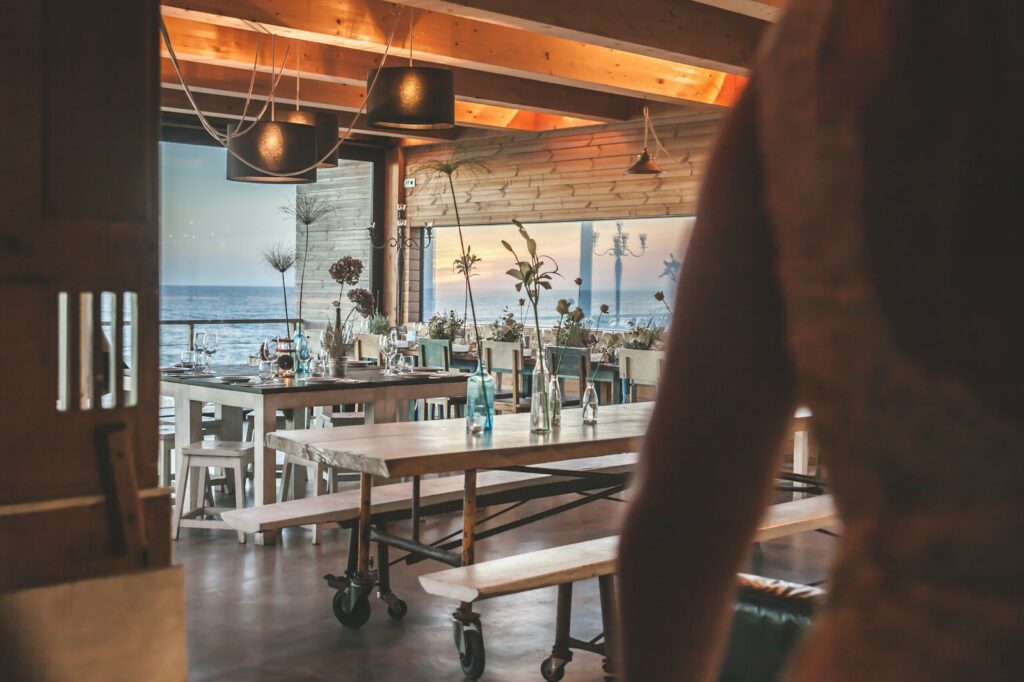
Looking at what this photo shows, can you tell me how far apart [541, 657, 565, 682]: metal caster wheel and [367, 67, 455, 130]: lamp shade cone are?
2555 mm

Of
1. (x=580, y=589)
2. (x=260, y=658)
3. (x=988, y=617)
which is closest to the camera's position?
(x=988, y=617)

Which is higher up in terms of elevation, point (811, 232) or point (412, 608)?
point (811, 232)

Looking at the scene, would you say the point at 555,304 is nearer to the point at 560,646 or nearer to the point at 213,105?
the point at 213,105

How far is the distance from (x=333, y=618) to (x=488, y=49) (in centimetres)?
438

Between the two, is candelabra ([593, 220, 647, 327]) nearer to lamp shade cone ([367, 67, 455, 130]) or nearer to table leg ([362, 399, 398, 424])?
table leg ([362, 399, 398, 424])

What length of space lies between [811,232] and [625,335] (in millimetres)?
8643

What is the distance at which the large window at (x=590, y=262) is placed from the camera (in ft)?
34.1

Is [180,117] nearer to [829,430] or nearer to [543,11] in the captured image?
[543,11]

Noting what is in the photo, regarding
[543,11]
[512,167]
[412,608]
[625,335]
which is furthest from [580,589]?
[512,167]

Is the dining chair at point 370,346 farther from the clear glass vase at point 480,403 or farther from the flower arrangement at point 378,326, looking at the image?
the clear glass vase at point 480,403

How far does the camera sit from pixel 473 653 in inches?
157

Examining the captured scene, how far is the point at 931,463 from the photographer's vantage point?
1.30ft

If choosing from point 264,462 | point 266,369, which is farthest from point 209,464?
point 266,369

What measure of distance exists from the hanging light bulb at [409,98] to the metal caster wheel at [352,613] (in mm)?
2143
